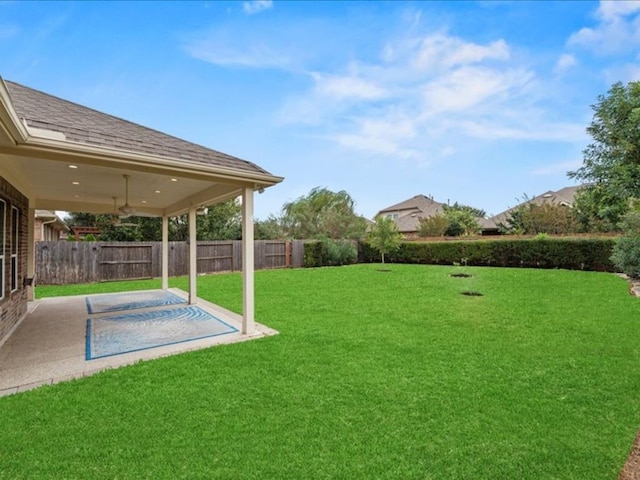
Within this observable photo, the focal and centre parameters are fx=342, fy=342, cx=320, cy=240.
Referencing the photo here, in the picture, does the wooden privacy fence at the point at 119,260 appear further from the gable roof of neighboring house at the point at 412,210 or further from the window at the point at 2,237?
the gable roof of neighboring house at the point at 412,210

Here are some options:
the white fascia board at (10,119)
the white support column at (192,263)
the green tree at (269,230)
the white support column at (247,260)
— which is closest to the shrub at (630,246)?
the white support column at (247,260)

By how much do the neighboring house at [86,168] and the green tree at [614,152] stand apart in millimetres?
8254

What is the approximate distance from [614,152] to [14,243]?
14.8m

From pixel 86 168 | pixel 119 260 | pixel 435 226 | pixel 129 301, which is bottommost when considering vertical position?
pixel 129 301

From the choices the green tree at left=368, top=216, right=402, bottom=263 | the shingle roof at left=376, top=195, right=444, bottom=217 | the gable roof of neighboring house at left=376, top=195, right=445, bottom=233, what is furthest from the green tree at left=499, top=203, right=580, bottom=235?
the shingle roof at left=376, top=195, right=444, bottom=217

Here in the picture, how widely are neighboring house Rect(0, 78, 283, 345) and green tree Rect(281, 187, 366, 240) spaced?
51.9 ft

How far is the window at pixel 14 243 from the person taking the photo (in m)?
6.05

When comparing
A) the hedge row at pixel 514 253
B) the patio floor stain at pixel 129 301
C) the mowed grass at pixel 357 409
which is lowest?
the mowed grass at pixel 357 409

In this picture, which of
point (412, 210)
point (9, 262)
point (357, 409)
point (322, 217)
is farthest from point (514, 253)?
point (412, 210)

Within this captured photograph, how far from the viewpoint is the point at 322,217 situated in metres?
26.6

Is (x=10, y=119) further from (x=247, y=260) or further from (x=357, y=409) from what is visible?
(x=357, y=409)

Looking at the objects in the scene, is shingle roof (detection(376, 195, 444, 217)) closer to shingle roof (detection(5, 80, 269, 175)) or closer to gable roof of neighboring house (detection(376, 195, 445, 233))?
gable roof of neighboring house (detection(376, 195, 445, 233))

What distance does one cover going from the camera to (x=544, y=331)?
18.4ft

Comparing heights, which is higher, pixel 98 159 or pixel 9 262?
pixel 98 159
